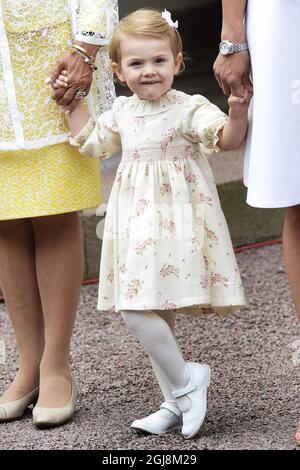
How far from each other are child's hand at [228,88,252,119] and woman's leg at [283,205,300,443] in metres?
0.30

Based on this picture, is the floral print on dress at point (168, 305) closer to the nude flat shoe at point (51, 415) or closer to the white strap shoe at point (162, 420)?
Result: the white strap shoe at point (162, 420)

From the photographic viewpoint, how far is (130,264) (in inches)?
123

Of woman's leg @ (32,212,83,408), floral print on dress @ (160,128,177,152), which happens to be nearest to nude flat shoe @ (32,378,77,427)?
woman's leg @ (32,212,83,408)

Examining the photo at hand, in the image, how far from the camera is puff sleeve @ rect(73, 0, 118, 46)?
10.7 ft

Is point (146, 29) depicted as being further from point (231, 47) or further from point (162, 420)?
point (162, 420)

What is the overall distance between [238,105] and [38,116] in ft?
2.25

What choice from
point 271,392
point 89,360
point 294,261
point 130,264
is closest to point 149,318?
point 130,264

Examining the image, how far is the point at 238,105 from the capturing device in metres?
2.97

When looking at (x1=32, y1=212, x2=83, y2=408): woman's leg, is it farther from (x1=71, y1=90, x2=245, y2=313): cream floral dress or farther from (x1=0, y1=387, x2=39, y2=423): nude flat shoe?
(x1=71, y1=90, x2=245, y2=313): cream floral dress

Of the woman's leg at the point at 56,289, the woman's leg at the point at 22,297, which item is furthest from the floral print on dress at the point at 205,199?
the woman's leg at the point at 22,297

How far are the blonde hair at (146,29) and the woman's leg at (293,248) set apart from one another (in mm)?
567

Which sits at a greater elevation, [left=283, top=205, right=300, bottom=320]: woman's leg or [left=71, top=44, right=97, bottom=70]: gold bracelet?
[left=71, top=44, right=97, bottom=70]: gold bracelet

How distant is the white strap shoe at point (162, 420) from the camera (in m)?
3.26

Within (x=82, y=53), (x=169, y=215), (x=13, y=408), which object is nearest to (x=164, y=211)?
(x=169, y=215)
